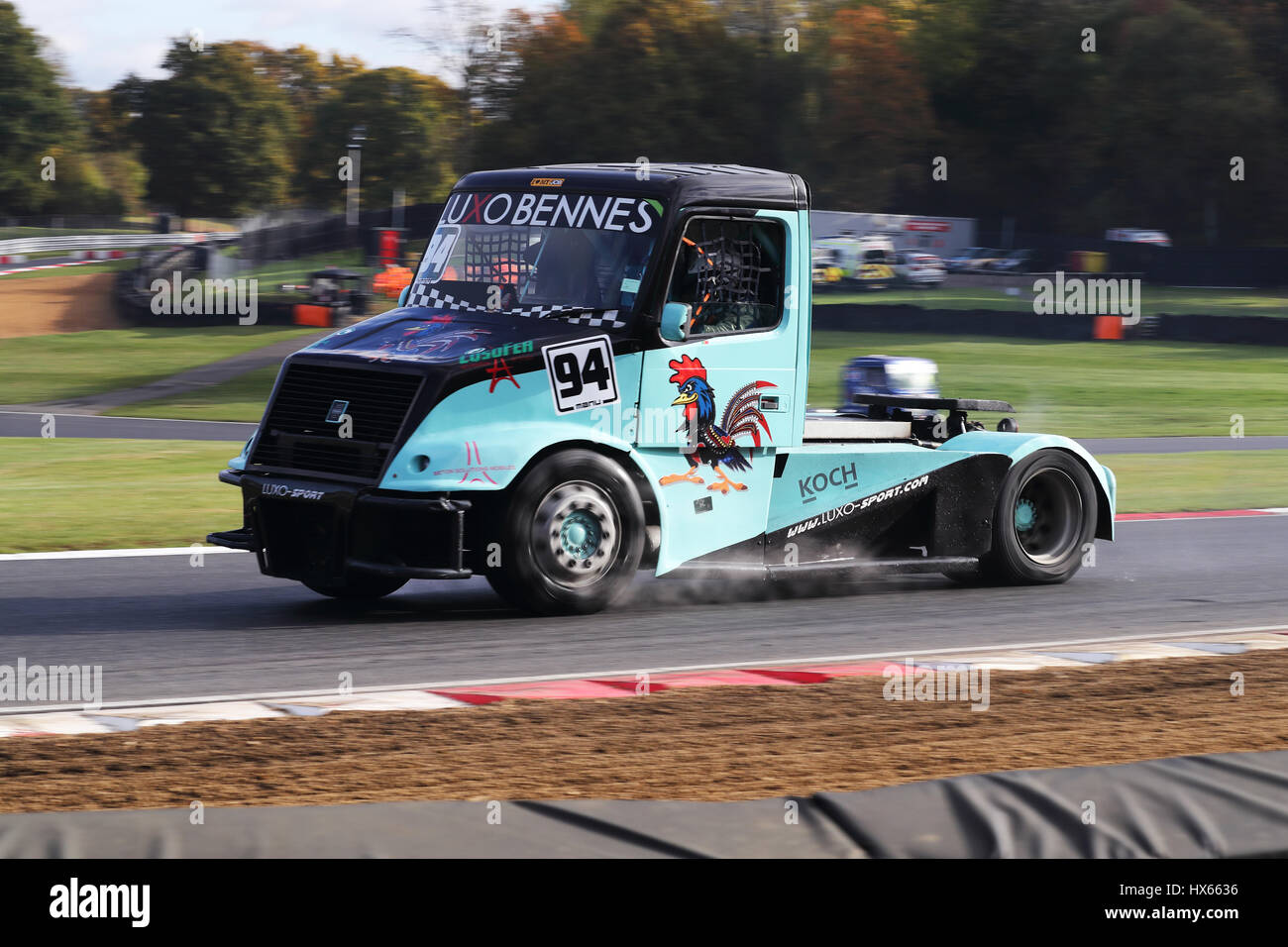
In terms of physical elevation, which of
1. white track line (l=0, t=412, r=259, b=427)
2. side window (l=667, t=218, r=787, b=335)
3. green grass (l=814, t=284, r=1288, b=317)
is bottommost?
white track line (l=0, t=412, r=259, b=427)

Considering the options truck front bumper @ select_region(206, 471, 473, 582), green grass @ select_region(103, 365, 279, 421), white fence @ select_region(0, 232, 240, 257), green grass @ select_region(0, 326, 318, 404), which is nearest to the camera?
truck front bumper @ select_region(206, 471, 473, 582)

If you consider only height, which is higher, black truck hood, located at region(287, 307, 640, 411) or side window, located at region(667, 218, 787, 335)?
side window, located at region(667, 218, 787, 335)

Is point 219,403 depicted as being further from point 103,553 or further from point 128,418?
point 103,553

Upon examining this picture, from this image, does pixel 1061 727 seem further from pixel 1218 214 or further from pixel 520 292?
pixel 1218 214

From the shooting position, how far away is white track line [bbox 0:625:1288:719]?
7156mm

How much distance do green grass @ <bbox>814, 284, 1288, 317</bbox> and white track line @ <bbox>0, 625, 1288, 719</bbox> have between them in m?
35.6

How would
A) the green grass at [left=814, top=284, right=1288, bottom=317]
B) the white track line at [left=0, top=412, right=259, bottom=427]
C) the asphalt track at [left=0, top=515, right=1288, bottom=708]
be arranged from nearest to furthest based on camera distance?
1. the asphalt track at [left=0, top=515, right=1288, bottom=708]
2. the white track line at [left=0, top=412, right=259, bottom=427]
3. the green grass at [left=814, top=284, right=1288, bottom=317]

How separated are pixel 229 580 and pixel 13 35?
61.1 metres

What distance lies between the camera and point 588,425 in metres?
8.99

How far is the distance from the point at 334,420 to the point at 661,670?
233 centimetres

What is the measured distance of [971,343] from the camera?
134ft

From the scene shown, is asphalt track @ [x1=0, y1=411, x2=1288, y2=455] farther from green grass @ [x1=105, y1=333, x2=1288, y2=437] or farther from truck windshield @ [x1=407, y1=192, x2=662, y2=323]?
truck windshield @ [x1=407, y1=192, x2=662, y2=323]

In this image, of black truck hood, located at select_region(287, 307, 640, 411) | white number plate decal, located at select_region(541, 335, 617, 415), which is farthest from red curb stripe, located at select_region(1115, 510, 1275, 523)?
black truck hood, located at select_region(287, 307, 640, 411)
